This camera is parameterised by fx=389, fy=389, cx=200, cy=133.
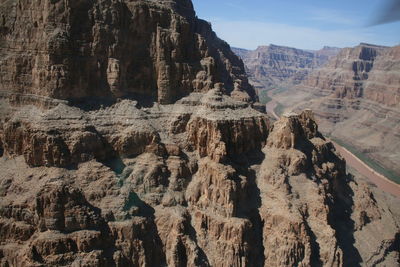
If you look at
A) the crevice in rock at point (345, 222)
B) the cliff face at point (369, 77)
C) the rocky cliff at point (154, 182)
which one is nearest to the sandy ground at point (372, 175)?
the cliff face at point (369, 77)

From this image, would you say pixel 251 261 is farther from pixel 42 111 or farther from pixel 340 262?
pixel 42 111

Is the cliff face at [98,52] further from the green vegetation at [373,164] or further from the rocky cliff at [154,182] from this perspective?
the green vegetation at [373,164]

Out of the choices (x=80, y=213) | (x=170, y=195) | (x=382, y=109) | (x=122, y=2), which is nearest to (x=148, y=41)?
(x=122, y=2)

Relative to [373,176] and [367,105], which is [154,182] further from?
[367,105]

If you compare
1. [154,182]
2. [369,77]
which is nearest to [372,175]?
[154,182]

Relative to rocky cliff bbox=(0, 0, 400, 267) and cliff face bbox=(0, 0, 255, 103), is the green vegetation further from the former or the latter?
cliff face bbox=(0, 0, 255, 103)

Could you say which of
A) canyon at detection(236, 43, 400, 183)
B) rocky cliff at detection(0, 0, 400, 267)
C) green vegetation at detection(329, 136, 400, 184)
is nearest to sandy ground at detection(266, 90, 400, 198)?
green vegetation at detection(329, 136, 400, 184)
